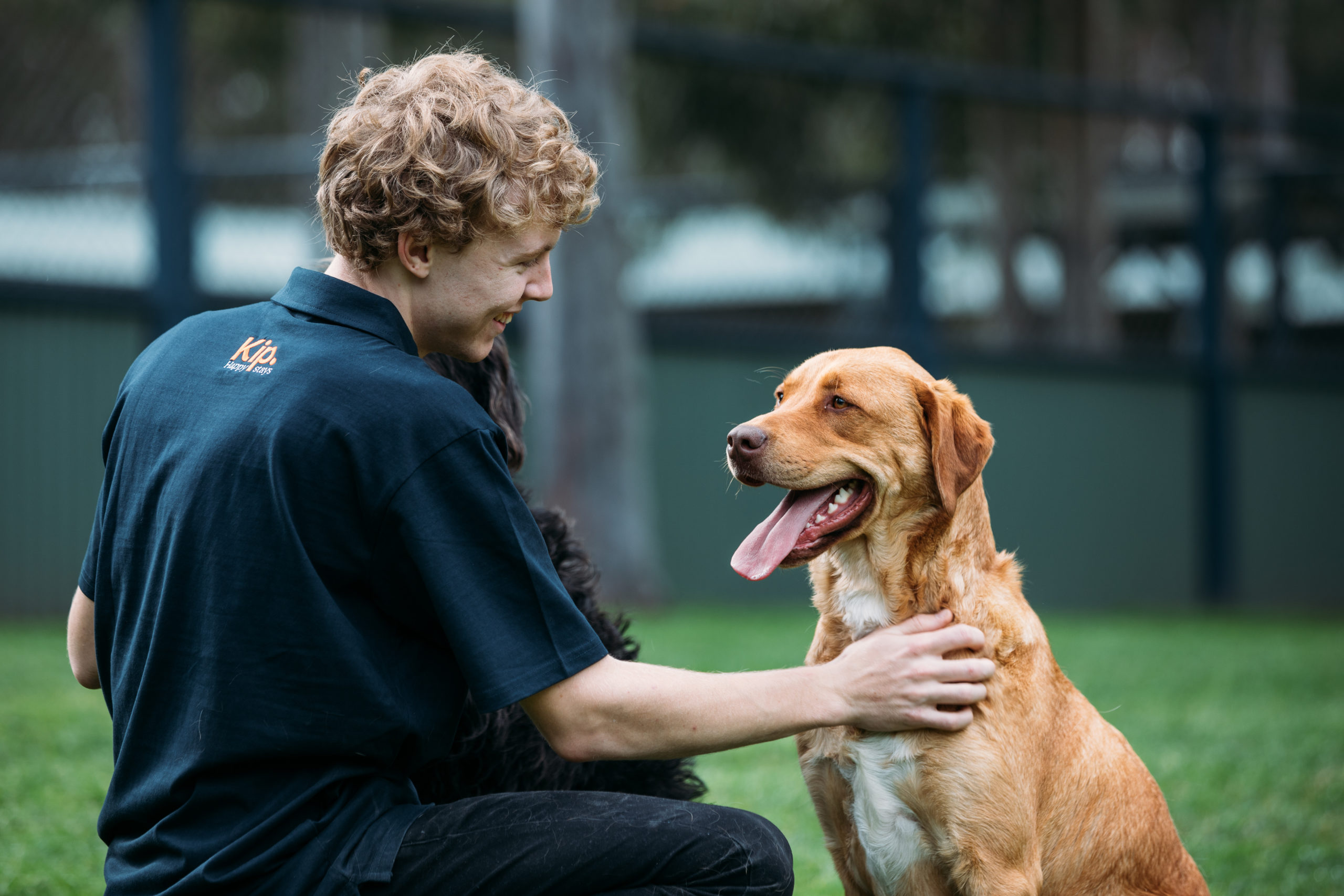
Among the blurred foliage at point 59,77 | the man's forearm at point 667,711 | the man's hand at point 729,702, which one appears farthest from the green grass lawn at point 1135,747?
the blurred foliage at point 59,77

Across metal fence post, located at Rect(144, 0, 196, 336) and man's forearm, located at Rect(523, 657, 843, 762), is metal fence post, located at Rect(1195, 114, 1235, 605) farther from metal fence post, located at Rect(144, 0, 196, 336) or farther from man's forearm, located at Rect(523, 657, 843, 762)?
man's forearm, located at Rect(523, 657, 843, 762)

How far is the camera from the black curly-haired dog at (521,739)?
9.64 feet

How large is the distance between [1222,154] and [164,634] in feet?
46.0

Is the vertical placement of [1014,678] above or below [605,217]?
below

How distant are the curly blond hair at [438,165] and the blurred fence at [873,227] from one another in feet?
23.5

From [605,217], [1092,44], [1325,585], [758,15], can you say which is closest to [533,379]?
Result: [605,217]

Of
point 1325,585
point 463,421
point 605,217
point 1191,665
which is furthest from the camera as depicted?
point 1325,585

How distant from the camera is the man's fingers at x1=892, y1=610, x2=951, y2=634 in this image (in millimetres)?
2609

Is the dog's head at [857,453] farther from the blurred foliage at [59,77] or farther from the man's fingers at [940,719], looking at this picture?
the blurred foliage at [59,77]

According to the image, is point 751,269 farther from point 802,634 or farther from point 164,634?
point 164,634

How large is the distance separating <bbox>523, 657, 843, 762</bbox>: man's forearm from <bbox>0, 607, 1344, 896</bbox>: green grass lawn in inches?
71.7

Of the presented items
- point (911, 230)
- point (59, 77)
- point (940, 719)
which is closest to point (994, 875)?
point (940, 719)

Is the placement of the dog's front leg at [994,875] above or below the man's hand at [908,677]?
below

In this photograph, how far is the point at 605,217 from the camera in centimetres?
1011
